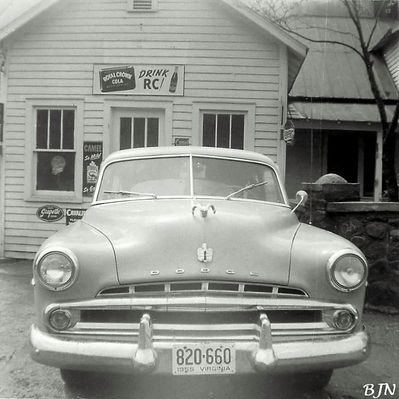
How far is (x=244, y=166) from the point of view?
4.03 meters

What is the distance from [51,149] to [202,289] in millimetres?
5807

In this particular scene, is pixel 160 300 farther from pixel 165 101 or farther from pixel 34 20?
pixel 34 20

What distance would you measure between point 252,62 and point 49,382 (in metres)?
5.69

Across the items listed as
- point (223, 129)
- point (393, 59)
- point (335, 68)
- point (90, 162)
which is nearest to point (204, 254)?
point (223, 129)

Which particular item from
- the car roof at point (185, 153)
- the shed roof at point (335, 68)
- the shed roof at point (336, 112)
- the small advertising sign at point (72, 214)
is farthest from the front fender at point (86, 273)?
the shed roof at point (335, 68)

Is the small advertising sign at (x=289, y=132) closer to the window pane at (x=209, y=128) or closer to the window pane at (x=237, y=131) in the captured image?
the window pane at (x=237, y=131)

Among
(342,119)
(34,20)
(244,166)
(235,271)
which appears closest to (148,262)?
(235,271)

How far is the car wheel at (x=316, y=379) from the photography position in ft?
10.3

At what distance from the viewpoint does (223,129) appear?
780 centimetres

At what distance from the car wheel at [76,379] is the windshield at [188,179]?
4.11 feet

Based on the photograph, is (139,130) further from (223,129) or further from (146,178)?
(146,178)

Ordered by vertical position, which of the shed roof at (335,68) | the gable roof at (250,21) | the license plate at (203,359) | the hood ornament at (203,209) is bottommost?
the license plate at (203,359)

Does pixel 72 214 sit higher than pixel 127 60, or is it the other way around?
pixel 127 60

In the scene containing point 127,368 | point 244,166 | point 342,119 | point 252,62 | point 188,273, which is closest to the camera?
point 127,368
